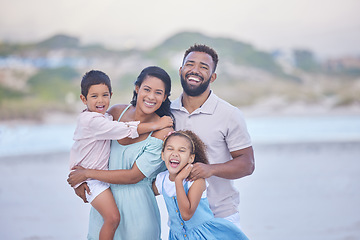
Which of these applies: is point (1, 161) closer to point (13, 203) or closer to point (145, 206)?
point (13, 203)

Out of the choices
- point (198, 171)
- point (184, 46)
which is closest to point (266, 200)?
point (198, 171)

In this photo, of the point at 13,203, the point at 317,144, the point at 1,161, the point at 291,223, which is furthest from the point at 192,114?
the point at 317,144

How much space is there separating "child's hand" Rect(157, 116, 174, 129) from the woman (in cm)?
3

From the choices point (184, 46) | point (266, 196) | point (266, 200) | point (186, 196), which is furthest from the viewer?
point (184, 46)

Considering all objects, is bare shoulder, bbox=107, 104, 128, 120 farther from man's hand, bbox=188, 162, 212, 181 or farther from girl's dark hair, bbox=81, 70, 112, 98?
man's hand, bbox=188, 162, 212, 181

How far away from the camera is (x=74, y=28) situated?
29.0m

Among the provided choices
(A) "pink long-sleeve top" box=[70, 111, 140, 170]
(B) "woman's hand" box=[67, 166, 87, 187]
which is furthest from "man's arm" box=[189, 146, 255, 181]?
(B) "woman's hand" box=[67, 166, 87, 187]

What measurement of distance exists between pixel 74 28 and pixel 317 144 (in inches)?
822

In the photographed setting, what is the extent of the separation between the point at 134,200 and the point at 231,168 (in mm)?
589

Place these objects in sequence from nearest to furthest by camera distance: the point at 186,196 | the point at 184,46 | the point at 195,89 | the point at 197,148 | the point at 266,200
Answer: the point at 186,196, the point at 197,148, the point at 195,89, the point at 266,200, the point at 184,46

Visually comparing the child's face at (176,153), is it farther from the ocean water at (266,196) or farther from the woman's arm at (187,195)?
the ocean water at (266,196)

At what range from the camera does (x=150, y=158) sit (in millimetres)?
2508

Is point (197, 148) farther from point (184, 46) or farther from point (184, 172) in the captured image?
point (184, 46)

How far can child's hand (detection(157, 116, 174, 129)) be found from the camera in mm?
2562
